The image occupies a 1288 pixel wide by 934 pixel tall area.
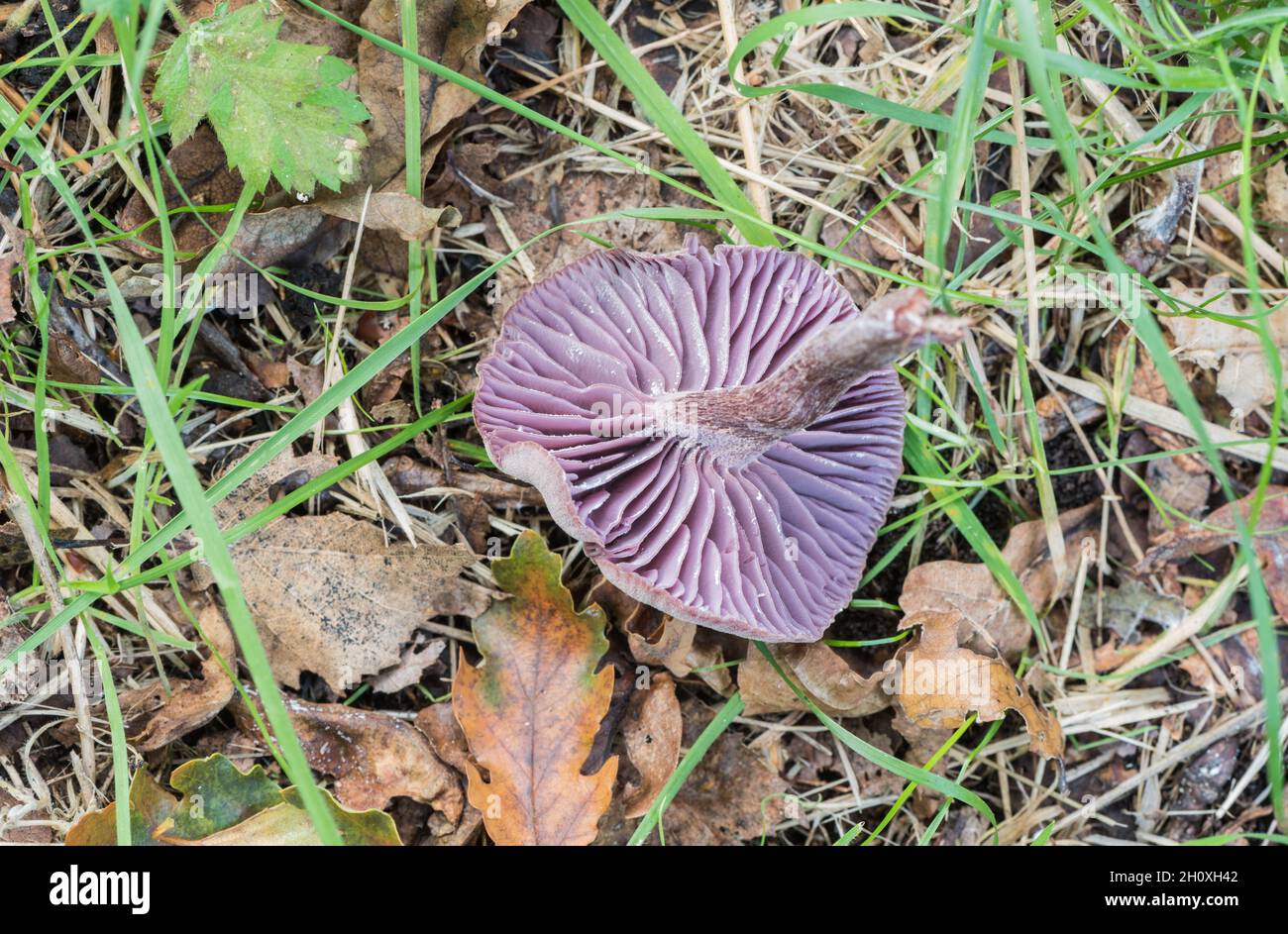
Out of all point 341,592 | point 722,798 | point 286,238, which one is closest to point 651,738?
point 722,798

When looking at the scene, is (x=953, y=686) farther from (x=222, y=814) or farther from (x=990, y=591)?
(x=222, y=814)

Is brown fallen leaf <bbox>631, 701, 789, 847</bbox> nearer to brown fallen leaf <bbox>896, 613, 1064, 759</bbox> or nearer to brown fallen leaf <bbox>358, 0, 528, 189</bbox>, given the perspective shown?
brown fallen leaf <bbox>896, 613, 1064, 759</bbox>

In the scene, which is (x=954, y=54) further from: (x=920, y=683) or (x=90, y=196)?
(x=90, y=196)

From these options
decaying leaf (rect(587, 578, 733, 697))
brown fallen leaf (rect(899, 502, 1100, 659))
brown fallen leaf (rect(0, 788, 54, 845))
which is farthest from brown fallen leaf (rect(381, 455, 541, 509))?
brown fallen leaf (rect(0, 788, 54, 845))

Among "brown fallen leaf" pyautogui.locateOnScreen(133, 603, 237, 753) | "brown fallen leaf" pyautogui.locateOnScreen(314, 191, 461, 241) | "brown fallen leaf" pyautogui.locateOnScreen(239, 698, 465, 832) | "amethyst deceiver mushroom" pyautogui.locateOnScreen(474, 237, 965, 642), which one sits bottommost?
"brown fallen leaf" pyautogui.locateOnScreen(239, 698, 465, 832)

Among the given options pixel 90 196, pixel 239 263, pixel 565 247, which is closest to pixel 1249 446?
pixel 565 247
